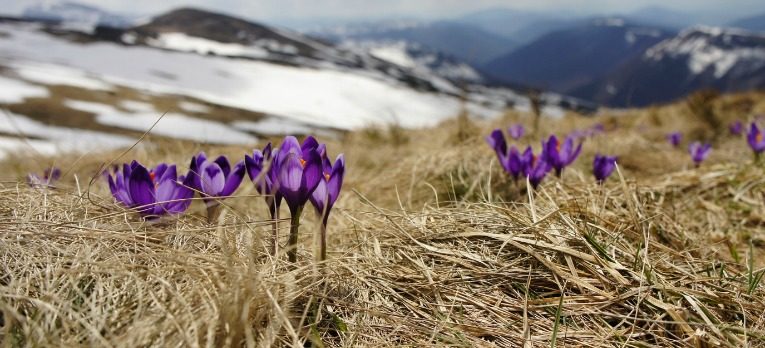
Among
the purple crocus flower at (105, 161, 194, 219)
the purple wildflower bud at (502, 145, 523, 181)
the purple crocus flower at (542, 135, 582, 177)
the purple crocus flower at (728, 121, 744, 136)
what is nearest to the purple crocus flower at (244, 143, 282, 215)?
the purple crocus flower at (105, 161, 194, 219)

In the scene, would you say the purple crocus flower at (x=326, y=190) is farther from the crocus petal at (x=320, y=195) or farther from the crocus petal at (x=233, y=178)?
the crocus petal at (x=233, y=178)

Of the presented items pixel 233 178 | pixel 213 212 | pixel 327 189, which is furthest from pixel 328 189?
pixel 213 212

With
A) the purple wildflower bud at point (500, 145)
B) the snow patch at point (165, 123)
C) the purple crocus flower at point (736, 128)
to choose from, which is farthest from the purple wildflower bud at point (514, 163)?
the snow patch at point (165, 123)

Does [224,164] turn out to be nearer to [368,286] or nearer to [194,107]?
[368,286]

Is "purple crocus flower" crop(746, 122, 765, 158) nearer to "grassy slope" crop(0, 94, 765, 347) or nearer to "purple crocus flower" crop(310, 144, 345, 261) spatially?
"grassy slope" crop(0, 94, 765, 347)

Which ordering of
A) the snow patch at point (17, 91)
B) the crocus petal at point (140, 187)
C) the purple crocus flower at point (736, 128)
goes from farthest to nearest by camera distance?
the snow patch at point (17, 91)
the purple crocus flower at point (736, 128)
the crocus petal at point (140, 187)

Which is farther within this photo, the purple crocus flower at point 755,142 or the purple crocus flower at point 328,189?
the purple crocus flower at point 755,142
